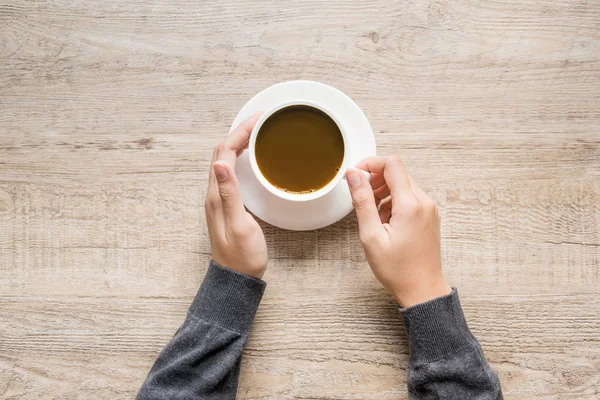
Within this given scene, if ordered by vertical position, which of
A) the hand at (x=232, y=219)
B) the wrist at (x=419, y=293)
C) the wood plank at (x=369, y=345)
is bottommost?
the wood plank at (x=369, y=345)

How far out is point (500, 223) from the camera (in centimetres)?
A: 111

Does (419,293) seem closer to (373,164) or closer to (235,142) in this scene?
(373,164)

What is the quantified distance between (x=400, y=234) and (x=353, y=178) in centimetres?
14

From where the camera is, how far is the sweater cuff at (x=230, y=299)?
3.42 feet

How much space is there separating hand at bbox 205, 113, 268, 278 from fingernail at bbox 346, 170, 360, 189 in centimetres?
19

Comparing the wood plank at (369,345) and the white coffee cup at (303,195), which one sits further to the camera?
the wood plank at (369,345)

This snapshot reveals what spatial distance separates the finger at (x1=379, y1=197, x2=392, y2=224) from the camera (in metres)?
1.06

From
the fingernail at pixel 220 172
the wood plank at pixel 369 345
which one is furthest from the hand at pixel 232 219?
the wood plank at pixel 369 345

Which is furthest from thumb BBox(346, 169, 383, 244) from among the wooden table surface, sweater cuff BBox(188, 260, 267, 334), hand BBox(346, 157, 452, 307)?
sweater cuff BBox(188, 260, 267, 334)

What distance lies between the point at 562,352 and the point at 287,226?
23.7 inches

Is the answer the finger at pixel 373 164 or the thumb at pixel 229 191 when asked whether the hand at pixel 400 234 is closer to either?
the finger at pixel 373 164

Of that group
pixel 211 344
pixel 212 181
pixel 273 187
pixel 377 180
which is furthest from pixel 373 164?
pixel 211 344

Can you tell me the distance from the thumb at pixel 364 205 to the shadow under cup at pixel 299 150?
0.04 metres

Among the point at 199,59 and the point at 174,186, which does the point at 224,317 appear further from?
the point at 199,59
